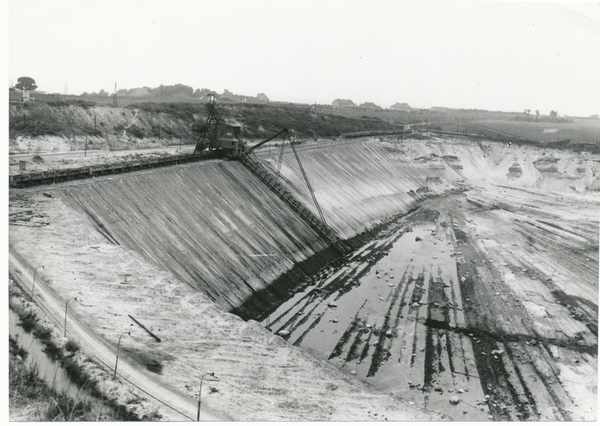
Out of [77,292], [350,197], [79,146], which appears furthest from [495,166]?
[77,292]

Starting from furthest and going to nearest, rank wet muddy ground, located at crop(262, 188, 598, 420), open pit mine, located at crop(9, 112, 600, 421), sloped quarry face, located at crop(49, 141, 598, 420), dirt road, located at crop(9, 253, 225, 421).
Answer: sloped quarry face, located at crop(49, 141, 598, 420) < wet muddy ground, located at crop(262, 188, 598, 420) < open pit mine, located at crop(9, 112, 600, 421) < dirt road, located at crop(9, 253, 225, 421)

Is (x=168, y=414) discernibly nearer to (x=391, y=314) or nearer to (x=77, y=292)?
(x=77, y=292)

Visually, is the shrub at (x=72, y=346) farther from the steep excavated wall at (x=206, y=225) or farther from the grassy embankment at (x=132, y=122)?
the grassy embankment at (x=132, y=122)

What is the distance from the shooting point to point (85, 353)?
15.0m

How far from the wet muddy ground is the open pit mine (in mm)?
121

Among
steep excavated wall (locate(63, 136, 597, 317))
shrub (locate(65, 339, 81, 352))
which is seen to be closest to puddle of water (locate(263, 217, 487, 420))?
steep excavated wall (locate(63, 136, 597, 317))

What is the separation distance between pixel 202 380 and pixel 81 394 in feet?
12.3

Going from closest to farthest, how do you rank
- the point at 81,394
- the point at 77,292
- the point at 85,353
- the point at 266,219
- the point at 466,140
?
the point at 81,394 < the point at 85,353 < the point at 77,292 < the point at 266,219 < the point at 466,140

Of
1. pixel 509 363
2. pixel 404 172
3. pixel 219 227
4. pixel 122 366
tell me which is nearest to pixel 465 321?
pixel 509 363

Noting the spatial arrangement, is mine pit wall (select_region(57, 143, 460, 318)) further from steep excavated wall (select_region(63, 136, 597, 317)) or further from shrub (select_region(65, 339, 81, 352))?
shrub (select_region(65, 339, 81, 352))

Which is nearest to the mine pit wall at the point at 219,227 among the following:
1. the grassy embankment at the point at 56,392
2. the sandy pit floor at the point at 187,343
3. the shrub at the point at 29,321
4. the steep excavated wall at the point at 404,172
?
the steep excavated wall at the point at 404,172

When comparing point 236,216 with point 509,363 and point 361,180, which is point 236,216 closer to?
point 509,363

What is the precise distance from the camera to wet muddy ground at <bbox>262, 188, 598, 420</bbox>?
21.9 m

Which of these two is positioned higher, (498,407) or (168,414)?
(168,414)
